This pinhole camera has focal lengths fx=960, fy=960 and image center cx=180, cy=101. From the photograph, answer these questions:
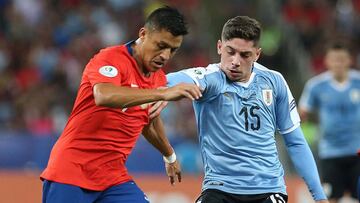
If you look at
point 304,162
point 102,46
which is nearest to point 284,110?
point 304,162

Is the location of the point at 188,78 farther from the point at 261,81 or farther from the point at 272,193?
the point at 272,193

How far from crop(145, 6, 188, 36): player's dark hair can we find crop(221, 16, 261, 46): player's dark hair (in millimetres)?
308

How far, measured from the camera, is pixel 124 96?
6.01 metres

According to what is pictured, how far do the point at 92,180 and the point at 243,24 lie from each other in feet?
4.95

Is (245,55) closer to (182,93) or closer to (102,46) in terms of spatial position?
(182,93)

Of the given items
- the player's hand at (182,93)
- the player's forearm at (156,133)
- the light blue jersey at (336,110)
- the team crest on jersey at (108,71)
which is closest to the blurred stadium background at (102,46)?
the light blue jersey at (336,110)

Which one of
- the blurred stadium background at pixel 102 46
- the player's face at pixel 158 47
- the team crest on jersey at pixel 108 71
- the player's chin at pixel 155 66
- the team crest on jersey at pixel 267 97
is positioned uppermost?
the blurred stadium background at pixel 102 46

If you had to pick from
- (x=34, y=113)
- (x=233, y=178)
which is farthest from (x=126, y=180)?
(x=34, y=113)

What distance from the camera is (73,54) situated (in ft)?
55.0

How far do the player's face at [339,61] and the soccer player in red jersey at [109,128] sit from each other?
4977 mm

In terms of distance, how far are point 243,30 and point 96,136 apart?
125cm

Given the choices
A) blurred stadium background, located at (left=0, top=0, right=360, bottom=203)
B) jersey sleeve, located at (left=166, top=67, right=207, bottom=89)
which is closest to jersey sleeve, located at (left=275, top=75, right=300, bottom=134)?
jersey sleeve, located at (left=166, top=67, right=207, bottom=89)

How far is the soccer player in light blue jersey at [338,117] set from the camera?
11086 millimetres

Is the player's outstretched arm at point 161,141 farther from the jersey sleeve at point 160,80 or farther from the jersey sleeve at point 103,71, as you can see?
the jersey sleeve at point 103,71
